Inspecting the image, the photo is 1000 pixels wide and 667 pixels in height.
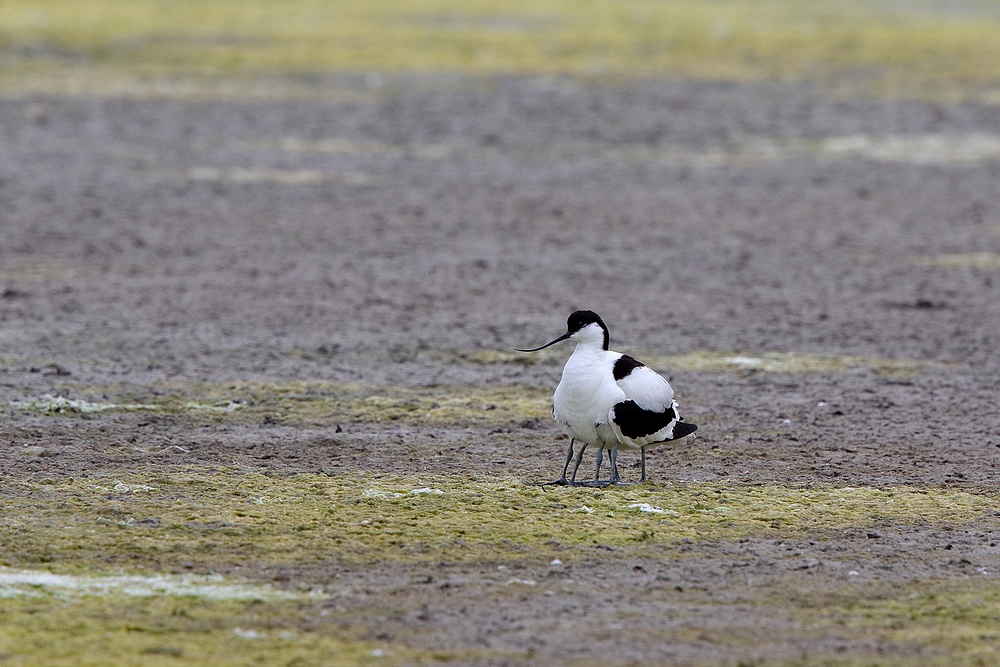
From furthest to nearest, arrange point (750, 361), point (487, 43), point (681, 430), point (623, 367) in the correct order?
point (487, 43), point (750, 361), point (681, 430), point (623, 367)

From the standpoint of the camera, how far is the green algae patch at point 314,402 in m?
7.82

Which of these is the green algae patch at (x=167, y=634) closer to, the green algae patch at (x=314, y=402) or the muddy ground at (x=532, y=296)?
the muddy ground at (x=532, y=296)

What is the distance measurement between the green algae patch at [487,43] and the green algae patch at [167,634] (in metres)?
15.2

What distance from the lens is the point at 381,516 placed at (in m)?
6.21

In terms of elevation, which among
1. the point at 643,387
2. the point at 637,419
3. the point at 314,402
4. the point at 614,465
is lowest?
the point at 314,402

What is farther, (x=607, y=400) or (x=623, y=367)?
(x=623, y=367)

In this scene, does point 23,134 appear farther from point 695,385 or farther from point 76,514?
point 76,514

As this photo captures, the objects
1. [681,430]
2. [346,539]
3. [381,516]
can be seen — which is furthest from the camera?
[681,430]

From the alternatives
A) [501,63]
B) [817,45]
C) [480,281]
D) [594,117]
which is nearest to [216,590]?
[480,281]

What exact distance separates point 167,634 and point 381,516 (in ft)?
4.52

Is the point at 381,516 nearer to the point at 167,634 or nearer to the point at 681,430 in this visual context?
the point at 681,430

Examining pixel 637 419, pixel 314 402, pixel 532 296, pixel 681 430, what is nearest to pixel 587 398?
pixel 637 419

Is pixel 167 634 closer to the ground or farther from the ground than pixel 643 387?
closer to the ground

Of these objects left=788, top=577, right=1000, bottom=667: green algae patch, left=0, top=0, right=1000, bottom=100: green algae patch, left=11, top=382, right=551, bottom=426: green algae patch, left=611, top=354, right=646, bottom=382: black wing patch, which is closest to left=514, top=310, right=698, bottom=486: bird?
left=611, top=354, right=646, bottom=382: black wing patch
